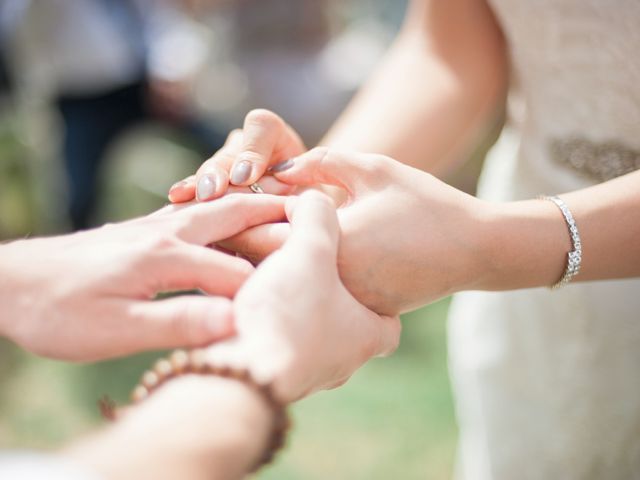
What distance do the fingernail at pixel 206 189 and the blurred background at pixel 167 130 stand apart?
0.88 m

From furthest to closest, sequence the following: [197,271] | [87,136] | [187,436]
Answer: [87,136] → [197,271] → [187,436]

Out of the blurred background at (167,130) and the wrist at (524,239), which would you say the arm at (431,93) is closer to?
the wrist at (524,239)

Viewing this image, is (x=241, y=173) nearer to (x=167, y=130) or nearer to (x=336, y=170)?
(x=336, y=170)

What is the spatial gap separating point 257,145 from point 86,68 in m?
2.12

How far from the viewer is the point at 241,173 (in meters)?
1.07

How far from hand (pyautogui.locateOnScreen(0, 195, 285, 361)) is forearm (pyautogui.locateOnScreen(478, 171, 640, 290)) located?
0.35 meters

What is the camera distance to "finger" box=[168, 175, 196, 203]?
3.51 ft

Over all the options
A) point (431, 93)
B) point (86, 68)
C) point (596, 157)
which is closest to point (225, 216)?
point (431, 93)

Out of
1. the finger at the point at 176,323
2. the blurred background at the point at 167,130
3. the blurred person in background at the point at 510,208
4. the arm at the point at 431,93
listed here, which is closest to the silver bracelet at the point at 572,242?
the blurred person in background at the point at 510,208

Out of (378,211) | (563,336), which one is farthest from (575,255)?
(563,336)

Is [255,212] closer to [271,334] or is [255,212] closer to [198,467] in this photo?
[271,334]

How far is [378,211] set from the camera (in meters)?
0.94

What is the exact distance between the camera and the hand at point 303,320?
730 mm

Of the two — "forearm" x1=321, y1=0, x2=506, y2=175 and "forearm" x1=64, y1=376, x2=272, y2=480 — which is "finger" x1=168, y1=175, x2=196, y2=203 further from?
"forearm" x1=64, y1=376, x2=272, y2=480
